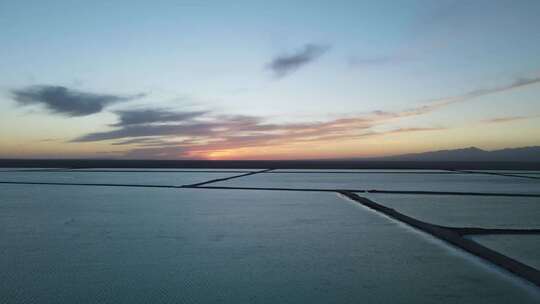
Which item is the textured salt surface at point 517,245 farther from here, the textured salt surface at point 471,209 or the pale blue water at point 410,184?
the pale blue water at point 410,184

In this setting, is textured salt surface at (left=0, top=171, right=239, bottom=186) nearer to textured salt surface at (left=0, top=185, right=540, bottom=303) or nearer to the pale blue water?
the pale blue water

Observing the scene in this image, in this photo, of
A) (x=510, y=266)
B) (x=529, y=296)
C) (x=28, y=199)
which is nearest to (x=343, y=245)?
(x=510, y=266)

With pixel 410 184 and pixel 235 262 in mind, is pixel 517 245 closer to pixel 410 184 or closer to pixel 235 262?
pixel 235 262

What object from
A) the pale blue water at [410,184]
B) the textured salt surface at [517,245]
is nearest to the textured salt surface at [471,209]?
the textured salt surface at [517,245]

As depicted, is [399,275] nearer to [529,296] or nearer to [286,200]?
[529,296]

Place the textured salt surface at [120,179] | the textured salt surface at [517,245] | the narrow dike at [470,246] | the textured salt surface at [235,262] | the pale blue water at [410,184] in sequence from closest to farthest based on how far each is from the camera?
the textured salt surface at [235,262] → the narrow dike at [470,246] → the textured salt surface at [517,245] → the pale blue water at [410,184] → the textured salt surface at [120,179]
